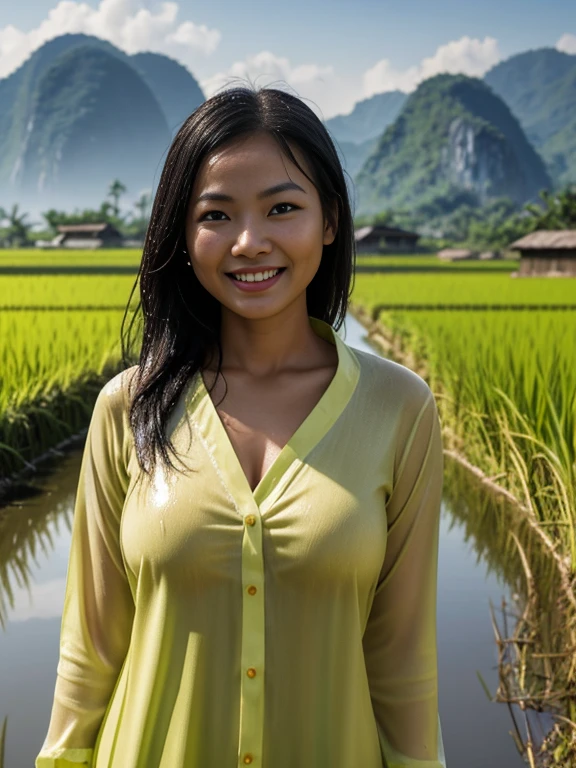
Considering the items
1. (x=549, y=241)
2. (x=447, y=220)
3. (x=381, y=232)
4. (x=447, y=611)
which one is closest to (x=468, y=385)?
(x=447, y=611)

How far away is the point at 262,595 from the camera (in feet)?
3.69

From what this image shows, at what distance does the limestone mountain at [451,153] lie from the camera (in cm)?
9788

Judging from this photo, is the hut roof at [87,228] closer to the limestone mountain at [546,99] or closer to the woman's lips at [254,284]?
the woman's lips at [254,284]

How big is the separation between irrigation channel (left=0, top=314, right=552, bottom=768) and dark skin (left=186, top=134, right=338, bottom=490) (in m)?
0.61

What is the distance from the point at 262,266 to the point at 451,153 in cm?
10218

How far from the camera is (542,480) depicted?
4270 mm

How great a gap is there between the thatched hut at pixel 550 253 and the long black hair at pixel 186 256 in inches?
957

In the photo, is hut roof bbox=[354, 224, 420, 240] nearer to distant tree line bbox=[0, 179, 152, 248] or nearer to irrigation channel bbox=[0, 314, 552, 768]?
distant tree line bbox=[0, 179, 152, 248]

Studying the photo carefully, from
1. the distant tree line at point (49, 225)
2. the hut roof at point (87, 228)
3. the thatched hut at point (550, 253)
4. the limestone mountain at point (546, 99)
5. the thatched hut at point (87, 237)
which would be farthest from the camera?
the limestone mountain at point (546, 99)

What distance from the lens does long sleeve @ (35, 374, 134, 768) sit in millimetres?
1217

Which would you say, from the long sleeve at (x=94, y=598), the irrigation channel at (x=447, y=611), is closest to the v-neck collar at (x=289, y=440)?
the long sleeve at (x=94, y=598)

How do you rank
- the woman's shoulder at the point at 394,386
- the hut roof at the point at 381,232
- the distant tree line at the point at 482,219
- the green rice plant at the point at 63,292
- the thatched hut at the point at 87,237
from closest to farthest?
the woman's shoulder at the point at 394,386 < the green rice plant at the point at 63,292 < the distant tree line at the point at 482,219 < the hut roof at the point at 381,232 < the thatched hut at the point at 87,237

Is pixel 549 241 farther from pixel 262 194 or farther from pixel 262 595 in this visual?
pixel 262 595

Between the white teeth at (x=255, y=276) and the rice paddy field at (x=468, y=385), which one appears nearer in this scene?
the white teeth at (x=255, y=276)
